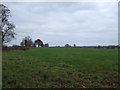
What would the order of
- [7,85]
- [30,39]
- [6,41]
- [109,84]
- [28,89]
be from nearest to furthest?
1. [28,89]
2. [7,85]
3. [109,84]
4. [6,41]
5. [30,39]

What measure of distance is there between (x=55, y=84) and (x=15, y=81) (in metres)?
1.47

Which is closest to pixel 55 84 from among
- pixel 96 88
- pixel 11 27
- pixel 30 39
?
pixel 96 88

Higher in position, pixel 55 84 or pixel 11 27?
pixel 11 27

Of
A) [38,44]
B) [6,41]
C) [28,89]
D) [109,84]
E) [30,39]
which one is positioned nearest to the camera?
[28,89]

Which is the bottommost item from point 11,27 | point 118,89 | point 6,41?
point 118,89

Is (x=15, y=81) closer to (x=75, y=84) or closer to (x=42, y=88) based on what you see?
(x=42, y=88)

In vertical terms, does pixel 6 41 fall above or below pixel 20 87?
above

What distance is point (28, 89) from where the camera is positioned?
4715mm

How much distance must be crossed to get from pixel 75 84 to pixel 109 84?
123 cm

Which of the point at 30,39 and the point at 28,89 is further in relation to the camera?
the point at 30,39

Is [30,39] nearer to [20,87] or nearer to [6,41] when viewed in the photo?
[6,41]

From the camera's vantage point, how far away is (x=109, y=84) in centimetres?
544

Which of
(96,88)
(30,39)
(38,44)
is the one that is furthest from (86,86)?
(38,44)

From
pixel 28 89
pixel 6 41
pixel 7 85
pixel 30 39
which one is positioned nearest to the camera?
pixel 28 89
